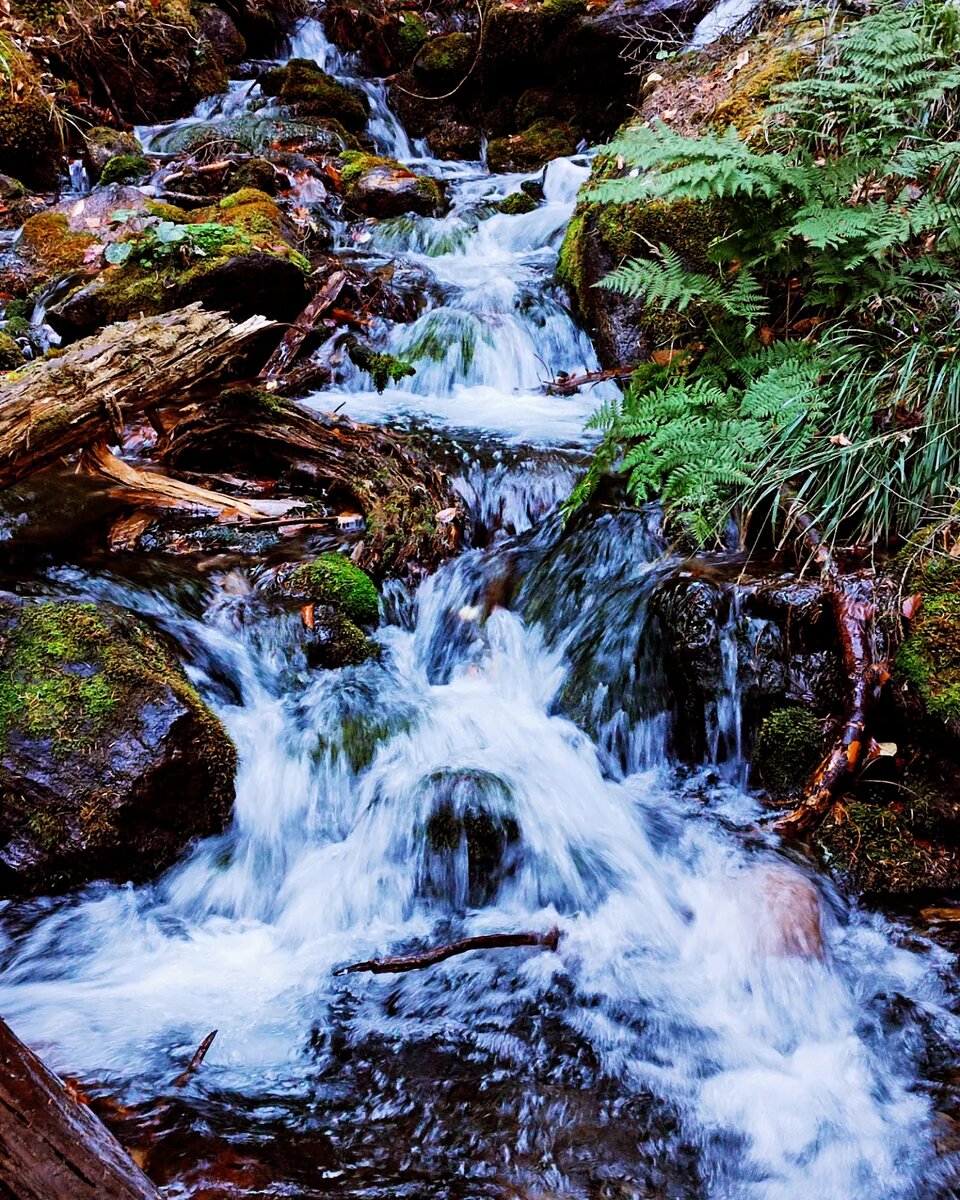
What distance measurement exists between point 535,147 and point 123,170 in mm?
Answer: 6273

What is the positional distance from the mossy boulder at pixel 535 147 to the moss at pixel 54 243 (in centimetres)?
711

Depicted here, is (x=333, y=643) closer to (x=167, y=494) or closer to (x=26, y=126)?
(x=167, y=494)

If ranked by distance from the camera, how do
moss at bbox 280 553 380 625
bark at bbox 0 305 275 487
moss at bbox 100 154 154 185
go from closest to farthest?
bark at bbox 0 305 275 487
moss at bbox 280 553 380 625
moss at bbox 100 154 154 185

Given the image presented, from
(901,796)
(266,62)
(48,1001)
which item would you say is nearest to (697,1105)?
(901,796)

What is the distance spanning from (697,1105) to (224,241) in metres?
7.17

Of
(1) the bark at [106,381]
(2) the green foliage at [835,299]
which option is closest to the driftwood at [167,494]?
(1) the bark at [106,381]

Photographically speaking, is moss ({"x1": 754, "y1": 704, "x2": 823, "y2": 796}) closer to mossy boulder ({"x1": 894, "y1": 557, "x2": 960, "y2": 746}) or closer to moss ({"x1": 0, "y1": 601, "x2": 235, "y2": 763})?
mossy boulder ({"x1": 894, "y1": 557, "x2": 960, "y2": 746})

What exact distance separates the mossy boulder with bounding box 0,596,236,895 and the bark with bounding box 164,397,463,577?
1937 millimetres

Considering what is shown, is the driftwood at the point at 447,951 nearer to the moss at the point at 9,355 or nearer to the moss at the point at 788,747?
the moss at the point at 788,747

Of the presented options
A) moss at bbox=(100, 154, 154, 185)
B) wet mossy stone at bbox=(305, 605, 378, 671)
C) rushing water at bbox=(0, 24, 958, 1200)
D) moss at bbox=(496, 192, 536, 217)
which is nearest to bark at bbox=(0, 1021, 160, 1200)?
rushing water at bbox=(0, 24, 958, 1200)

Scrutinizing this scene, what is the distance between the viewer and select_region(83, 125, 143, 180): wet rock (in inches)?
396

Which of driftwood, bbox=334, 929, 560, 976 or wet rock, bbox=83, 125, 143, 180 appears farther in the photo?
wet rock, bbox=83, 125, 143, 180

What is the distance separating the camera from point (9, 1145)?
1.16m

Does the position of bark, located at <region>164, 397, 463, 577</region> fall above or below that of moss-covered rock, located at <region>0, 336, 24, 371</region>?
below
